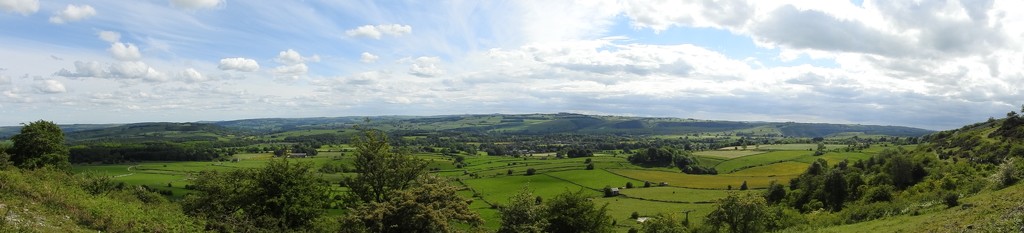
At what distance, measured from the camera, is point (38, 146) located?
5119cm

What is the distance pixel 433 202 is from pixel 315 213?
1253 centimetres

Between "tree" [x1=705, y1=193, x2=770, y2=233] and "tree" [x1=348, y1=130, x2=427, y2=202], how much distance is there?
26.5m

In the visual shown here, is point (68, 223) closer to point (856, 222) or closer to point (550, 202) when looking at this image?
point (550, 202)

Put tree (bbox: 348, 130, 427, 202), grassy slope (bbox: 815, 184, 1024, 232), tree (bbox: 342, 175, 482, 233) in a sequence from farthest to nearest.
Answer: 1. tree (bbox: 348, 130, 427, 202)
2. tree (bbox: 342, 175, 482, 233)
3. grassy slope (bbox: 815, 184, 1024, 232)

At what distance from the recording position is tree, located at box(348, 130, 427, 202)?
3444 cm

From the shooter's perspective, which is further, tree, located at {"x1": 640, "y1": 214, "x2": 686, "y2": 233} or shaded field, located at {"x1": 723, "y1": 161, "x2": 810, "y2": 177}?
shaded field, located at {"x1": 723, "y1": 161, "x2": 810, "y2": 177}

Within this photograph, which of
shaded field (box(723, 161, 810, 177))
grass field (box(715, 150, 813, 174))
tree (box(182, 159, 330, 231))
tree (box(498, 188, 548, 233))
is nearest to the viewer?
tree (box(498, 188, 548, 233))

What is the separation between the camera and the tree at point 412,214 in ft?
77.6

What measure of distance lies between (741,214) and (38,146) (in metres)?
64.9

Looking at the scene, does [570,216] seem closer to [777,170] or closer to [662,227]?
[662,227]

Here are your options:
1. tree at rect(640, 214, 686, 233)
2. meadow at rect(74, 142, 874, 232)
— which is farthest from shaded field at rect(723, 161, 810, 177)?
tree at rect(640, 214, 686, 233)

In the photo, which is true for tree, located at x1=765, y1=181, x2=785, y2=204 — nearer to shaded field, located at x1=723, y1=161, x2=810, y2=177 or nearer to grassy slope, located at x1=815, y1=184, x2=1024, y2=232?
shaded field, located at x1=723, y1=161, x2=810, y2=177

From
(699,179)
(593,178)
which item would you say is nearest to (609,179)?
(593,178)

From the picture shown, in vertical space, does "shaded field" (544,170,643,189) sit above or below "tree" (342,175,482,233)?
below
